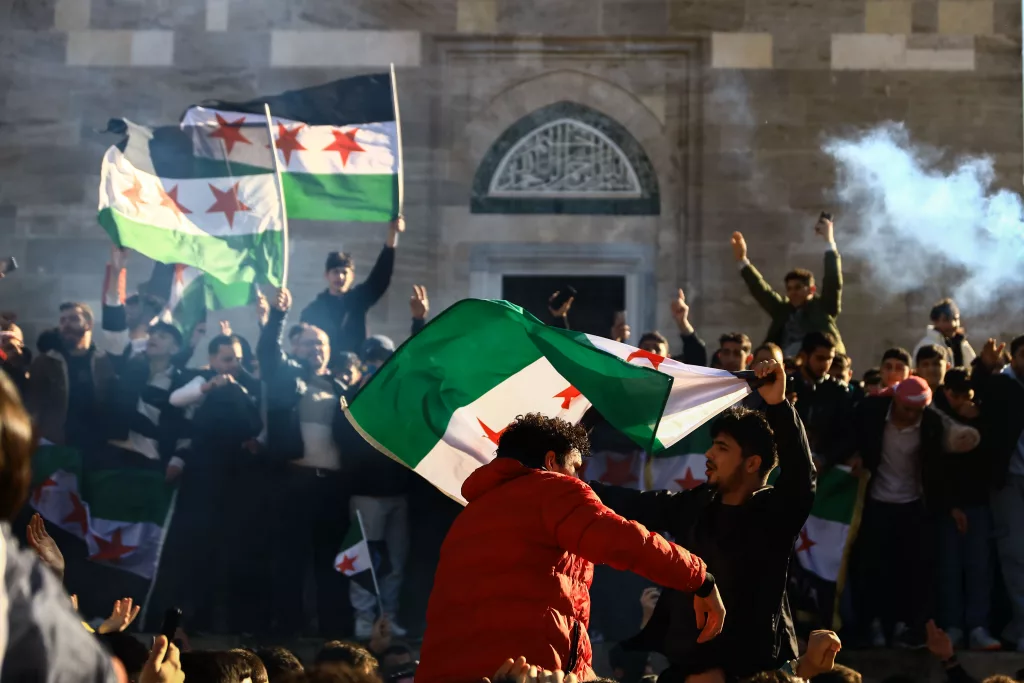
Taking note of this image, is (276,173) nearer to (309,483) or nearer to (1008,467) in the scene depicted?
(309,483)

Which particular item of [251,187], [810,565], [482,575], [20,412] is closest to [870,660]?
[810,565]

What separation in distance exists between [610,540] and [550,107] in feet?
31.7

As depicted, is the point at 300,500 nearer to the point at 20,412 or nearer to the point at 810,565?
the point at 810,565

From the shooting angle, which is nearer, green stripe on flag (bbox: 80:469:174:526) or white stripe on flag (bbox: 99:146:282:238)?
green stripe on flag (bbox: 80:469:174:526)

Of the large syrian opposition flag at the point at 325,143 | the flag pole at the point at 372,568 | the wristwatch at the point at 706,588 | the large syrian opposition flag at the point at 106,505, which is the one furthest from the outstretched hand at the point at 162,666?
the large syrian opposition flag at the point at 325,143

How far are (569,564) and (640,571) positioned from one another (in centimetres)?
42

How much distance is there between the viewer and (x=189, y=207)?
954cm

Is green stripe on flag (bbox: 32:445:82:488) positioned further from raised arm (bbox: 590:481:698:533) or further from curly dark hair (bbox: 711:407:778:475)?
curly dark hair (bbox: 711:407:778:475)

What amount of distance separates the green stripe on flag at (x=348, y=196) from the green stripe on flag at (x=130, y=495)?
7.12ft

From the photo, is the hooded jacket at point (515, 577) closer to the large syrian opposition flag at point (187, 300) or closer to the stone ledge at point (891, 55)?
the large syrian opposition flag at point (187, 300)

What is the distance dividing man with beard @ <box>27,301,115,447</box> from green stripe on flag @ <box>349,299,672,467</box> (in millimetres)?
3314

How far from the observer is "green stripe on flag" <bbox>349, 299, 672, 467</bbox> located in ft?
19.0

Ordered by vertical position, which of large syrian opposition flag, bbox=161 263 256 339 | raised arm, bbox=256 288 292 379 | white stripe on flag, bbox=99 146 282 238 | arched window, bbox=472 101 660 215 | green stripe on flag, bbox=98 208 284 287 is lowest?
raised arm, bbox=256 288 292 379

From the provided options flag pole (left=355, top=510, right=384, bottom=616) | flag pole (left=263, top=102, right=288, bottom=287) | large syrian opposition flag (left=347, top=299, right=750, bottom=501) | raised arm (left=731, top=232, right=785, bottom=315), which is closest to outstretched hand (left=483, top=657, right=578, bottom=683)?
large syrian opposition flag (left=347, top=299, right=750, bottom=501)
